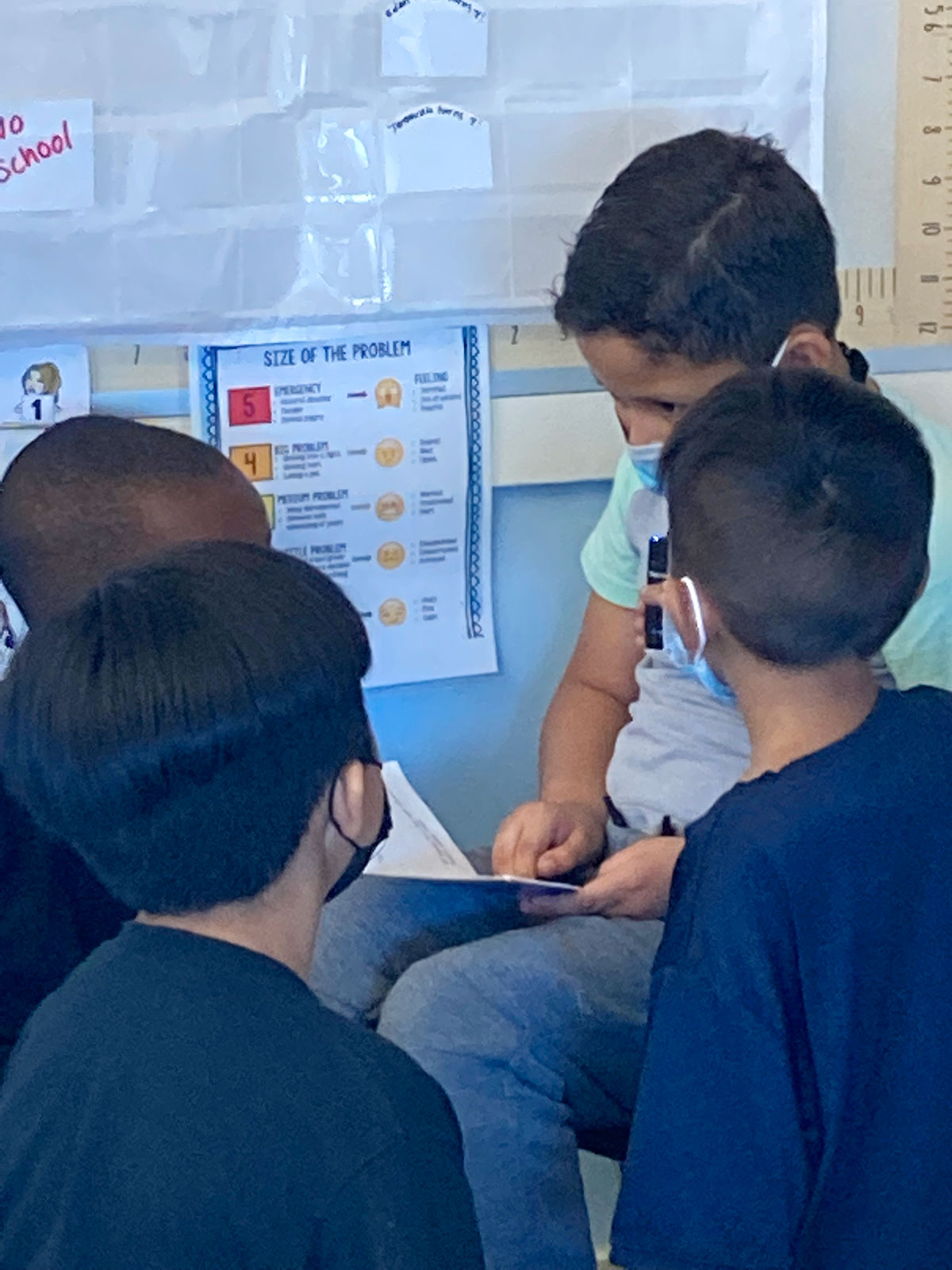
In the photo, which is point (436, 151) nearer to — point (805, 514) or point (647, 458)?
point (647, 458)

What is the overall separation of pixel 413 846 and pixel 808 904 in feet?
1.74

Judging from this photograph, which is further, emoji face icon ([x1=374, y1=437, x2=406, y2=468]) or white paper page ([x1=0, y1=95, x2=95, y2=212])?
emoji face icon ([x1=374, y1=437, x2=406, y2=468])

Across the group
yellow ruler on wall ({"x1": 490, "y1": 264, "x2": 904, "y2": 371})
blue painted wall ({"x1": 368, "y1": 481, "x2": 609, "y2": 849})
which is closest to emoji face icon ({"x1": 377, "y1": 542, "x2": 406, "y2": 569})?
blue painted wall ({"x1": 368, "y1": 481, "x2": 609, "y2": 849})

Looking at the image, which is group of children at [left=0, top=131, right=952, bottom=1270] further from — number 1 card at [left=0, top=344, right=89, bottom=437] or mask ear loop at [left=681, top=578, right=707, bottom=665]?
number 1 card at [left=0, top=344, right=89, bottom=437]

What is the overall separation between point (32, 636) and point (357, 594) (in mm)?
775

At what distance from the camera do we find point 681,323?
1.16 m

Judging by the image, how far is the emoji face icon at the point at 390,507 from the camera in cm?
156

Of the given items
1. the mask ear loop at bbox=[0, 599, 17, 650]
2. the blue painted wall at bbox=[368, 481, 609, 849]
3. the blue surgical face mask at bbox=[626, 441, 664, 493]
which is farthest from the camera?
the blue painted wall at bbox=[368, 481, 609, 849]

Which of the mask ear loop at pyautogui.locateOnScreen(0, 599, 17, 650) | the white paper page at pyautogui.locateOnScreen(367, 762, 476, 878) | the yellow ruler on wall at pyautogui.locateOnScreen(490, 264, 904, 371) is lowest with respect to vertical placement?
the white paper page at pyautogui.locateOnScreen(367, 762, 476, 878)

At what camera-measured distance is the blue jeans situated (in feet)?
3.65

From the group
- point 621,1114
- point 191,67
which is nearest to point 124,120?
point 191,67

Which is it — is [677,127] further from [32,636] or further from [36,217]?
[32,636]

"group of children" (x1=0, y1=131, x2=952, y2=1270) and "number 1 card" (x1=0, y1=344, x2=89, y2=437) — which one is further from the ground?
"number 1 card" (x1=0, y1=344, x2=89, y2=437)

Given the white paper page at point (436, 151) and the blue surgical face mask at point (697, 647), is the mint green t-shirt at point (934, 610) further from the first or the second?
the white paper page at point (436, 151)
